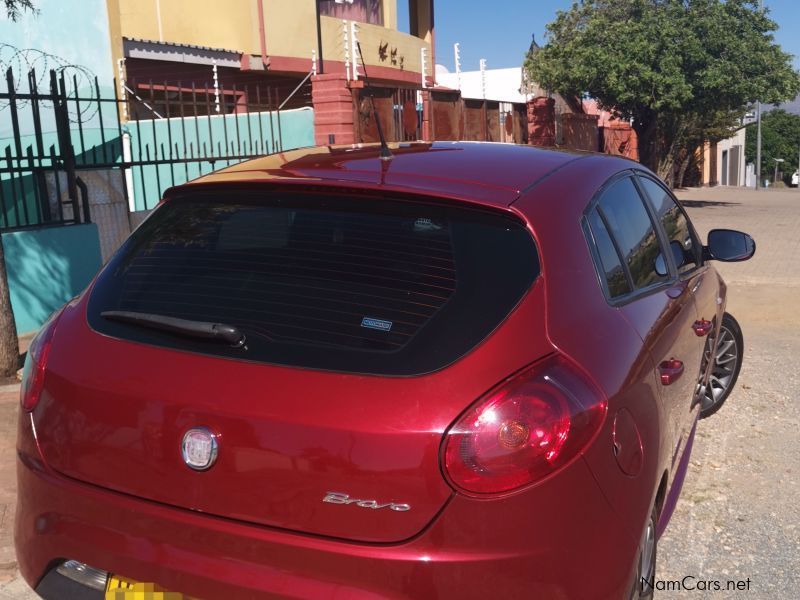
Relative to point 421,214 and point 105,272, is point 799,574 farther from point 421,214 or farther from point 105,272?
point 105,272

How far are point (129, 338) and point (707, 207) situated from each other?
24702 mm

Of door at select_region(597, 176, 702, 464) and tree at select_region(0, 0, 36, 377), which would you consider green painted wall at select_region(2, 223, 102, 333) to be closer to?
tree at select_region(0, 0, 36, 377)

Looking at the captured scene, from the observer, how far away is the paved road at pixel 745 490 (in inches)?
135

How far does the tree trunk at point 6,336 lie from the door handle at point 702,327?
4605 mm

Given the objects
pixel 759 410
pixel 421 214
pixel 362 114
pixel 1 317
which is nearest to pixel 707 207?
pixel 362 114

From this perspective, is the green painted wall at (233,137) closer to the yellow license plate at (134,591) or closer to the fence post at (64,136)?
the fence post at (64,136)

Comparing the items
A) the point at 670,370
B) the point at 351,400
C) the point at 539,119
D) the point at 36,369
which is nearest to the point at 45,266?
the point at 36,369

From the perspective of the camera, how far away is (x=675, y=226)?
13.3 feet

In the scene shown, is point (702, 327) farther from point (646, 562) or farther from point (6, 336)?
point (6, 336)

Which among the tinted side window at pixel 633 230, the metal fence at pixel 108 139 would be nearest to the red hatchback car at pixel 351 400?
the tinted side window at pixel 633 230

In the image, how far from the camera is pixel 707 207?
81.4 feet

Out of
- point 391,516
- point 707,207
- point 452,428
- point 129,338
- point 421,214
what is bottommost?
point 707,207

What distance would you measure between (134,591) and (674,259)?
2613mm

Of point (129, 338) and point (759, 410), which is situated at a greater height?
point (129, 338)
